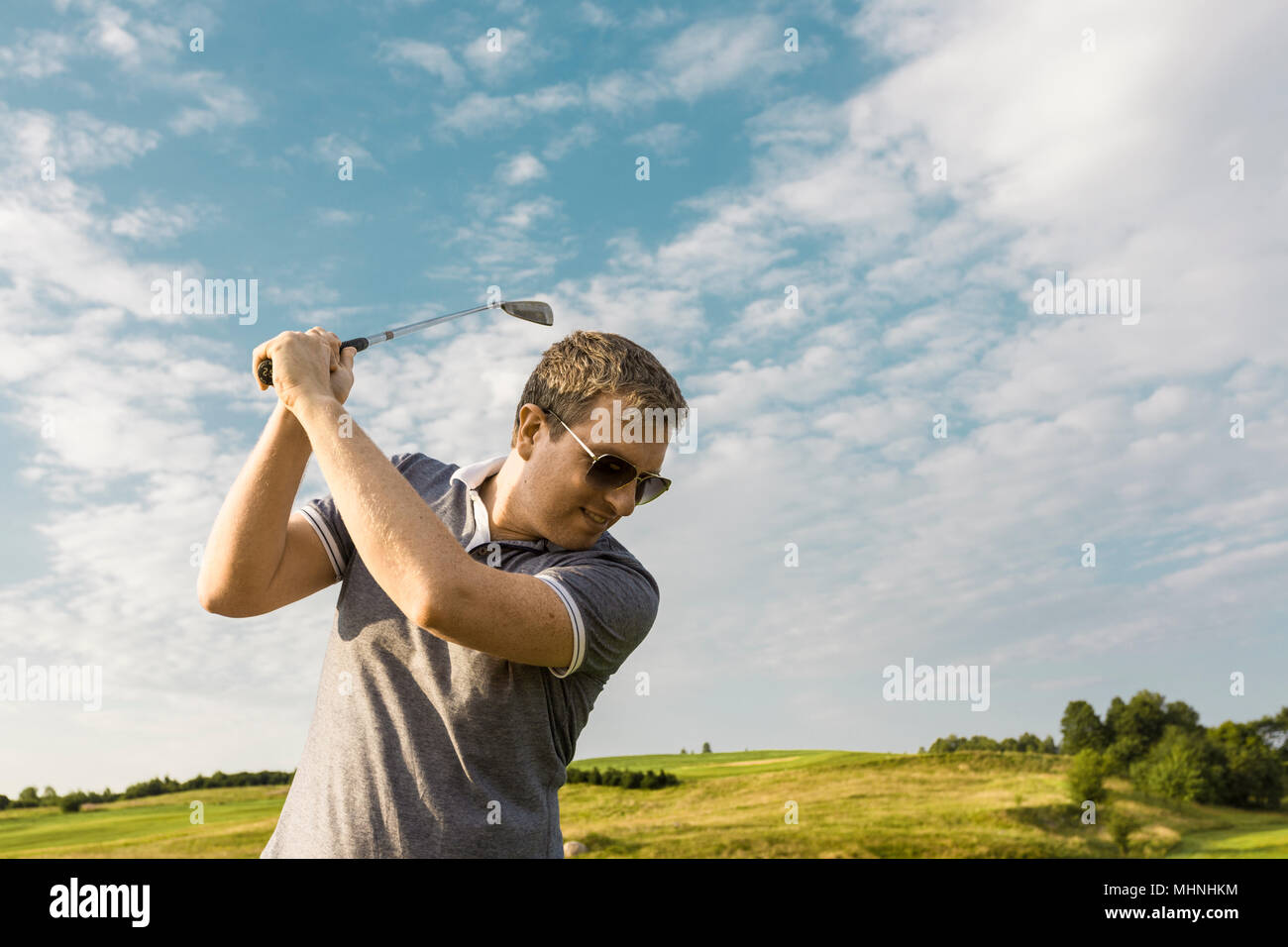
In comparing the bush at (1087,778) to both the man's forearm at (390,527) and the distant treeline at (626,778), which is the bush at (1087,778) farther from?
the man's forearm at (390,527)

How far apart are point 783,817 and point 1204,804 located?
20007mm

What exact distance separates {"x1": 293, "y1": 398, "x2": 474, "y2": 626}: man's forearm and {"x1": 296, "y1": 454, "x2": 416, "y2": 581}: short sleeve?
2.39ft

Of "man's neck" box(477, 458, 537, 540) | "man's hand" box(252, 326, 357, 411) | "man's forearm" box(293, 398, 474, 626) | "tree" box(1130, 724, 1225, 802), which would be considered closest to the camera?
"man's forearm" box(293, 398, 474, 626)

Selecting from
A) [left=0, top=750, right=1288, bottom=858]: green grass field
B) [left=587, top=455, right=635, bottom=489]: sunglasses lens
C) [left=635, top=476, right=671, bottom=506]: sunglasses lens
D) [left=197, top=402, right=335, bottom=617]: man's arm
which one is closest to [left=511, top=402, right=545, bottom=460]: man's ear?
[left=587, top=455, right=635, bottom=489]: sunglasses lens

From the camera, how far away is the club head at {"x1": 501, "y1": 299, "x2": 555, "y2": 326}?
15.6 feet

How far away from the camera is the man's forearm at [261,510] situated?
305cm

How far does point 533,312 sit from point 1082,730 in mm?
51410

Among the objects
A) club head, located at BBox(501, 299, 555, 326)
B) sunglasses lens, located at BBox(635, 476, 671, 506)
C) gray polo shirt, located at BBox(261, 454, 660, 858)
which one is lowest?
gray polo shirt, located at BBox(261, 454, 660, 858)

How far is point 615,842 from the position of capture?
36094 mm

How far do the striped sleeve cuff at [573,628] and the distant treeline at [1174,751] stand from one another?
49360 mm

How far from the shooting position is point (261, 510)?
308 centimetres

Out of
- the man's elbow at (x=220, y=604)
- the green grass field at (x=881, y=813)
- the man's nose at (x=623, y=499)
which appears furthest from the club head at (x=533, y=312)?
the green grass field at (x=881, y=813)

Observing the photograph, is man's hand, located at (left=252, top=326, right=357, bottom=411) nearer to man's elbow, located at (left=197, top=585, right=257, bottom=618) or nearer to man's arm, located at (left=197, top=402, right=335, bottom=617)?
man's arm, located at (left=197, top=402, right=335, bottom=617)
